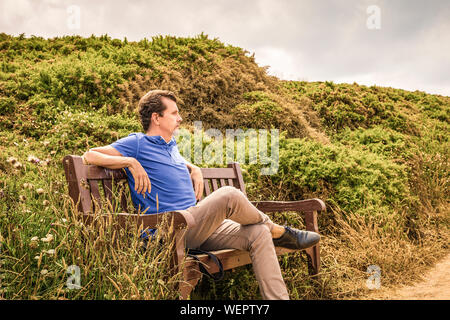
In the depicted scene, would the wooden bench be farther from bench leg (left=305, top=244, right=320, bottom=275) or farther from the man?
bench leg (left=305, top=244, right=320, bottom=275)

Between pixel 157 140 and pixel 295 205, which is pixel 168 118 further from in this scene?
pixel 295 205

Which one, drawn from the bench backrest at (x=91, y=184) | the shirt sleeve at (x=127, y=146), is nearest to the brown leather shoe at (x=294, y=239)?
the bench backrest at (x=91, y=184)

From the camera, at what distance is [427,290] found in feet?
15.1

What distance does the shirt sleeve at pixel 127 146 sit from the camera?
3.37 meters

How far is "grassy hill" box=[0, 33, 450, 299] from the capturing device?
8.71 feet

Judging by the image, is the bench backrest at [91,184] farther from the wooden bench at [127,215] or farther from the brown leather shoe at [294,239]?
the brown leather shoe at [294,239]

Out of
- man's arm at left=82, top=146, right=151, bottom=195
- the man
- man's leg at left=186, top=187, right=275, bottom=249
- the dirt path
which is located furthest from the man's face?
the dirt path

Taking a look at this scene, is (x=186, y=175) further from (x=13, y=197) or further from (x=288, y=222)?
(x=288, y=222)

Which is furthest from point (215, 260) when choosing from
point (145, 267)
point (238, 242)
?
point (145, 267)

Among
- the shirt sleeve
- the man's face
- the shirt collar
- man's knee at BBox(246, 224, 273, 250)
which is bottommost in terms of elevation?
man's knee at BBox(246, 224, 273, 250)

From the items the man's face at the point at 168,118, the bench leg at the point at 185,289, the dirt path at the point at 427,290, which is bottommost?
the dirt path at the point at 427,290

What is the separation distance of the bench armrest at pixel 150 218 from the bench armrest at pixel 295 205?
5.57 ft

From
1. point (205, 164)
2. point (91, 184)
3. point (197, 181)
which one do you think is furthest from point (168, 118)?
point (205, 164)
